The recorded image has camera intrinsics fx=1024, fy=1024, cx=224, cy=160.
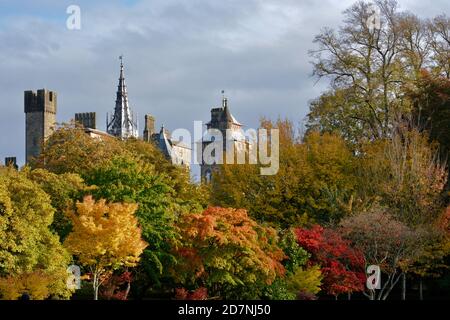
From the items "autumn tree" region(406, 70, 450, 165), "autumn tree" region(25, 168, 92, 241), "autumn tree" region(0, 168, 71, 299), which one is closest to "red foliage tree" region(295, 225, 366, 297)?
"autumn tree" region(406, 70, 450, 165)

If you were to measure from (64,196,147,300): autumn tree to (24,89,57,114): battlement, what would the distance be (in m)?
57.7

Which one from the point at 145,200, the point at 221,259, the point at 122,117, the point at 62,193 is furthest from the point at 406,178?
the point at 122,117

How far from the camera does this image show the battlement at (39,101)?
9688 centimetres

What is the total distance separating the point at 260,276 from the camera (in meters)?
41.8

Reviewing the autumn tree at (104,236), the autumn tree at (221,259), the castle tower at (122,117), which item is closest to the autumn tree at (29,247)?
the autumn tree at (104,236)

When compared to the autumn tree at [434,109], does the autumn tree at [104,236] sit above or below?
below

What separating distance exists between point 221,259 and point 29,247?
7.63 m

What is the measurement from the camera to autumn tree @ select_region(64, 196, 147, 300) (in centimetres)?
3975

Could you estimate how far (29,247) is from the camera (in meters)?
38.8

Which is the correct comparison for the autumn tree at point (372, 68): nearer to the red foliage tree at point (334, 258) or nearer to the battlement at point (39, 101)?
the red foliage tree at point (334, 258)

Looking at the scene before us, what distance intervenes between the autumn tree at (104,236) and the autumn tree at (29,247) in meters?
0.85

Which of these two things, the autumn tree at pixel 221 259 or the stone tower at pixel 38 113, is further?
the stone tower at pixel 38 113

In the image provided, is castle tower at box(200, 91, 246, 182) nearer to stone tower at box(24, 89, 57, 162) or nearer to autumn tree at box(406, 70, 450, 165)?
stone tower at box(24, 89, 57, 162)
